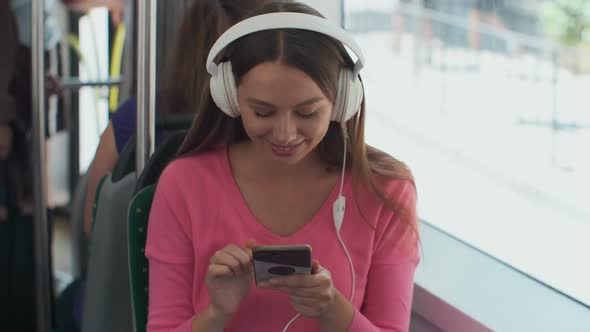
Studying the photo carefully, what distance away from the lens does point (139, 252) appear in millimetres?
1312

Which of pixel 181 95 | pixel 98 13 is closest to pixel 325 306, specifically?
pixel 181 95

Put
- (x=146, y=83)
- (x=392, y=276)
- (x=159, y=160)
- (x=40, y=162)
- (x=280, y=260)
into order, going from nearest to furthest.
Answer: (x=280, y=260)
(x=392, y=276)
(x=159, y=160)
(x=146, y=83)
(x=40, y=162)

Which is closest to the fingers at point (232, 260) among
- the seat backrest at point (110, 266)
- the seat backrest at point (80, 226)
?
the seat backrest at point (110, 266)

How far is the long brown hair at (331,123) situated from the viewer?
1100mm

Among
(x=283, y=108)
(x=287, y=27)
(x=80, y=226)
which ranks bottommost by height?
(x=80, y=226)

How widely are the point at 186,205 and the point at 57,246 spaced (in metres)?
2.57

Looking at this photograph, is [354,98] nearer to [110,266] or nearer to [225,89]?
[225,89]

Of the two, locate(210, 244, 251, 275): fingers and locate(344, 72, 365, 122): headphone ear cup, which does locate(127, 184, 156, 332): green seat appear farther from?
locate(344, 72, 365, 122): headphone ear cup

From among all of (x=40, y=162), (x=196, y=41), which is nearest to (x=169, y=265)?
(x=196, y=41)

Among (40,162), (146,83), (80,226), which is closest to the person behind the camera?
A: (146,83)

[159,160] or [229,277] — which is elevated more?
[159,160]

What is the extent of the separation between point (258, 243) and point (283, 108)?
23cm

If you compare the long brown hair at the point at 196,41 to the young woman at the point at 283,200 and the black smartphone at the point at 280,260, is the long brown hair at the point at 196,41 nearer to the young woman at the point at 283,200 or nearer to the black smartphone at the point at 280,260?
the young woman at the point at 283,200

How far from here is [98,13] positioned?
3373 millimetres
